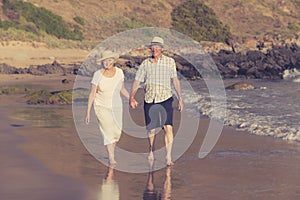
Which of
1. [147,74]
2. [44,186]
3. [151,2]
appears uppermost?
[151,2]

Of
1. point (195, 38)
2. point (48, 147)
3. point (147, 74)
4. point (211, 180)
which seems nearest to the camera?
point (211, 180)

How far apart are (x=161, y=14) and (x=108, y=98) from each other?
56.6m

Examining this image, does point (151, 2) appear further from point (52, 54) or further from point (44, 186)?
point (44, 186)

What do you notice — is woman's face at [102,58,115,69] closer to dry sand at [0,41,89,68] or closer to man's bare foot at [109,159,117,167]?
man's bare foot at [109,159,117,167]

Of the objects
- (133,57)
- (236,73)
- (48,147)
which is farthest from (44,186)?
(133,57)

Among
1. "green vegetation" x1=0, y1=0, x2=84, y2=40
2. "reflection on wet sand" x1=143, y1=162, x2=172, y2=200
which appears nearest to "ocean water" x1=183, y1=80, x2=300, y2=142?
Result: "reflection on wet sand" x1=143, y1=162, x2=172, y2=200

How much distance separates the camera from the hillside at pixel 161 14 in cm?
5889

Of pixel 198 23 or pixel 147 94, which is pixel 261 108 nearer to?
pixel 147 94

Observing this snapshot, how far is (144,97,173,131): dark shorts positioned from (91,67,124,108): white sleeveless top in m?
0.44

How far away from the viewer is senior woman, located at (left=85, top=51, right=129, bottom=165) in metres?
10.9

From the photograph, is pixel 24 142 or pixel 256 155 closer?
pixel 256 155

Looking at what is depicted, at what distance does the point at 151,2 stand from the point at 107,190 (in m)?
62.0

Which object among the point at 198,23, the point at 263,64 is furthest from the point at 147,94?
the point at 198,23

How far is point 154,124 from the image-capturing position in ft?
35.9
